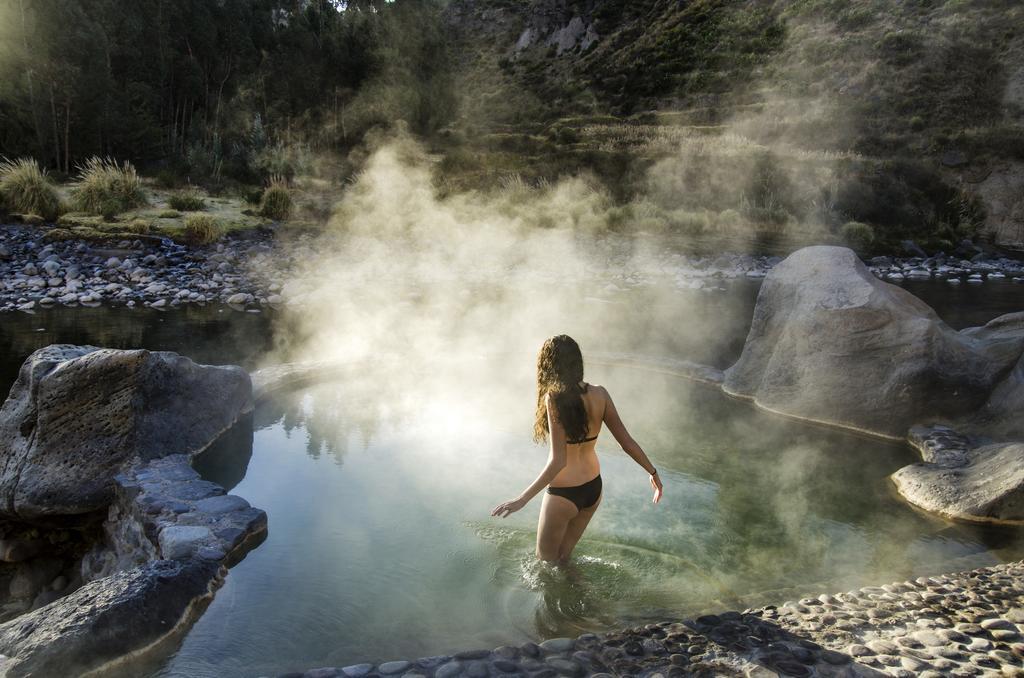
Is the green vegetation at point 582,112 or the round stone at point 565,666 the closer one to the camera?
the round stone at point 565,666

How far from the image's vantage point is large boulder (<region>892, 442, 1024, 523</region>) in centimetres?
377

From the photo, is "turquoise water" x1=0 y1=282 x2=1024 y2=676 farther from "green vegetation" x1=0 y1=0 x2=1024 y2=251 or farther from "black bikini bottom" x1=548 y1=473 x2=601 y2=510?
"green vegetation" x1=0 y1=0 x2=1024 y2=251

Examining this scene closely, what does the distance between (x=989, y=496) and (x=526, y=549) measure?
2568 millimetres

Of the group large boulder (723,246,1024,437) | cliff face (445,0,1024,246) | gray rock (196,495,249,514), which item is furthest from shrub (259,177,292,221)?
cliff face (445,0,1024,246)

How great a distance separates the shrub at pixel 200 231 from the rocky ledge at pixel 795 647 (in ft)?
35.9

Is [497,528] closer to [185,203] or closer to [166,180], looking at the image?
[185,203]

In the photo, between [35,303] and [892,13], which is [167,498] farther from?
[892,13]

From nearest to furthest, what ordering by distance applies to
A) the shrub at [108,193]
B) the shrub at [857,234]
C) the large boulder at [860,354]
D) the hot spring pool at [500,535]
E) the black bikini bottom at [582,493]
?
the hot spring pool at [500,535], the black bikini bottom at [582,493], the large boulder at [860,354], the shrub at [108,193], the shrub at [857,234]

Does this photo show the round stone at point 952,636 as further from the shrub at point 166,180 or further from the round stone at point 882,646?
the shrub at point 166,180

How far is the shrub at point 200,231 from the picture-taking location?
11.9 metres

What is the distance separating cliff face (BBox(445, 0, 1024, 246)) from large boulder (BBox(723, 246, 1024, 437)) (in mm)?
13387

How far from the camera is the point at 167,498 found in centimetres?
356

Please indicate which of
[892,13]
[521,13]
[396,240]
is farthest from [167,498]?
[521,13]

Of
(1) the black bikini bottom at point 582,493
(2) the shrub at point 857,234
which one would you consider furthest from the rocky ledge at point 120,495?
(2) the shrub at point 857,234
